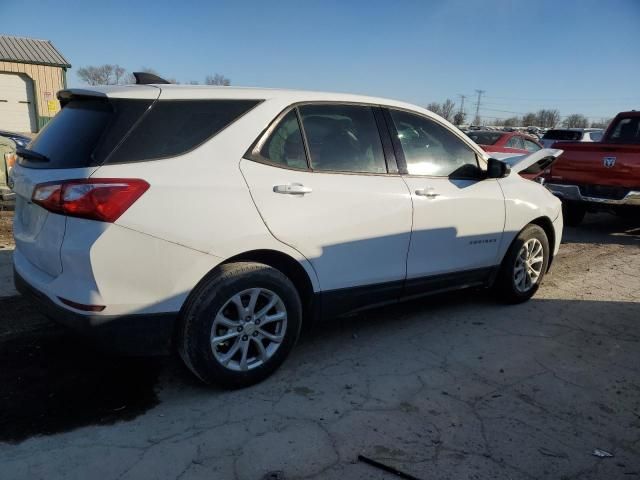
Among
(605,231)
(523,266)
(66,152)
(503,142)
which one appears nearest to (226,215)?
(66,152)

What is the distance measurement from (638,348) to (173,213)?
3665mm

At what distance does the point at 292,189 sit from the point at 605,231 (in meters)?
7.69

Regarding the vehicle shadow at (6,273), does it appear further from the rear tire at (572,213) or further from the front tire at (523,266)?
the rear tire at (572,213)

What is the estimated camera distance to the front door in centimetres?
376

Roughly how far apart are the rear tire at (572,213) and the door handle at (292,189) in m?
7.06

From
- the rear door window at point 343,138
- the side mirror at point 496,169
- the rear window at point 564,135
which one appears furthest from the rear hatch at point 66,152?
the rear window at point 564,135

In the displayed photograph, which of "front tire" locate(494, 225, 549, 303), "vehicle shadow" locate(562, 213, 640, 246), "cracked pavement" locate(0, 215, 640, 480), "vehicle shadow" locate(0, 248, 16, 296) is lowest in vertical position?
"cracked pavement" locate(0, 215, 640, 480)

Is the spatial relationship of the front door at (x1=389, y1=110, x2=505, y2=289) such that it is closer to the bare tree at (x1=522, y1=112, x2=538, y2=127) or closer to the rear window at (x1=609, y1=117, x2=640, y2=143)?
the rear window at (x1=609, y1=117, x2=640, y2=143)

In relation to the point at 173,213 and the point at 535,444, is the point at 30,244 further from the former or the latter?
the point at 535,444

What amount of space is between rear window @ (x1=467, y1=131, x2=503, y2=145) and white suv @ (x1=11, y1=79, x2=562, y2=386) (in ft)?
33.0

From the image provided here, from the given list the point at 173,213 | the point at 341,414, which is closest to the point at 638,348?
the point at 341,414

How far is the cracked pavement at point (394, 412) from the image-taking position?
246 centimetres

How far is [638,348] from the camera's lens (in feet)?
13.0

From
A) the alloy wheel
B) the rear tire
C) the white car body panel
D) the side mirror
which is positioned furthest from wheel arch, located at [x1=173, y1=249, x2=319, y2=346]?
the rear tire
